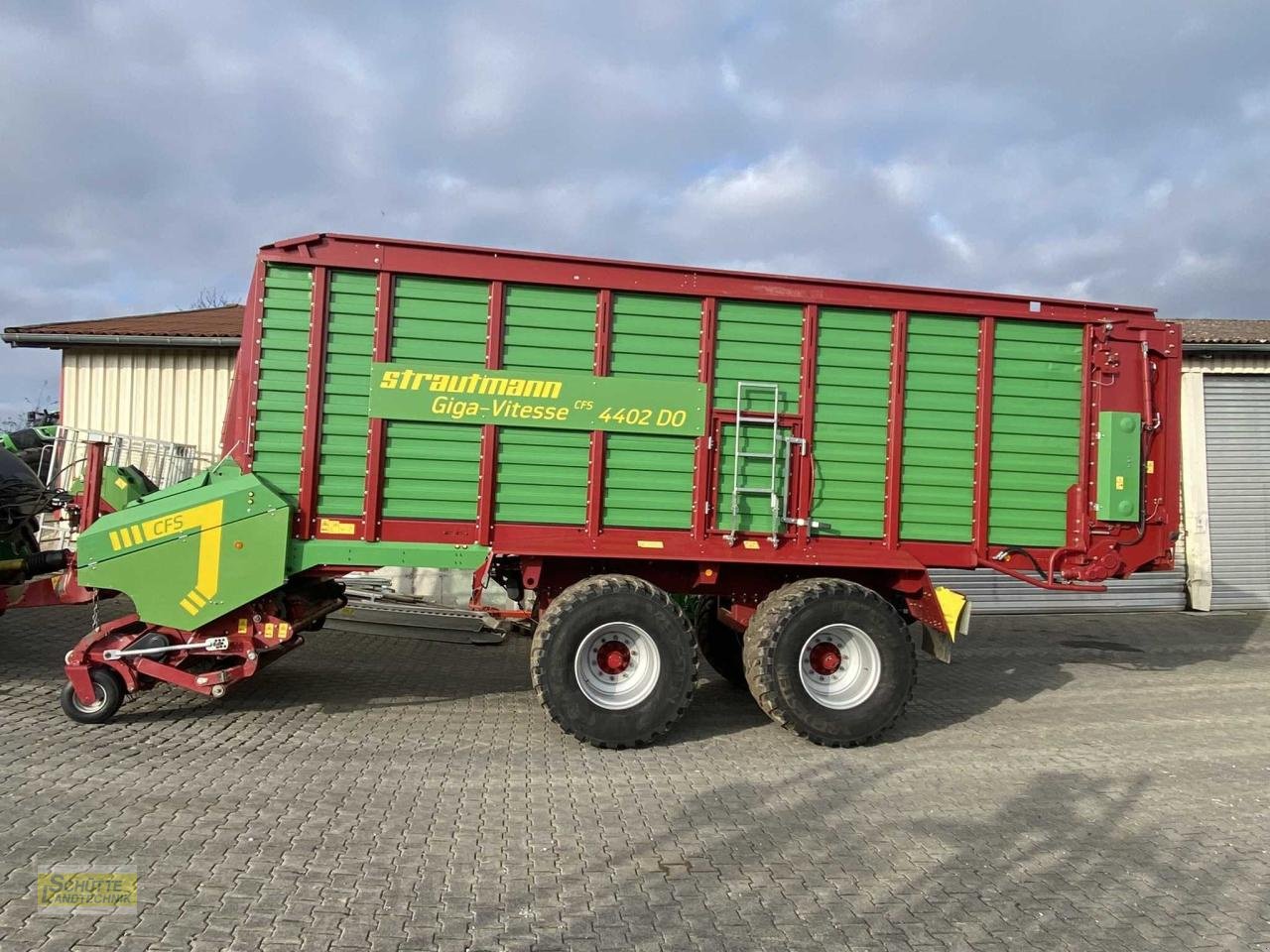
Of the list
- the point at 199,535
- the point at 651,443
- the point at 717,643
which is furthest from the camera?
the point at 717,643

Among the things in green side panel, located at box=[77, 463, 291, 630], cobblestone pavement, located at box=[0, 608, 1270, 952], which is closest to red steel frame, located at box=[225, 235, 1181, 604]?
green side panel, located at box=[77, 463, 291, 630]

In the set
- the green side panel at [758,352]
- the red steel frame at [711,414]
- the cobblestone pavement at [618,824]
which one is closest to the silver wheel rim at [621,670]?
the cobblestone pavement at [618,824]

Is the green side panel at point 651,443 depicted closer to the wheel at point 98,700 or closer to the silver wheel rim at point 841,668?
the silver wheel rim at point 841,668

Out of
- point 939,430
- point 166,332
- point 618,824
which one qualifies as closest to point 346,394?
point 618,824

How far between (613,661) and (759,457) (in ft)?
5.49

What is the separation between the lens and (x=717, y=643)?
707 cm

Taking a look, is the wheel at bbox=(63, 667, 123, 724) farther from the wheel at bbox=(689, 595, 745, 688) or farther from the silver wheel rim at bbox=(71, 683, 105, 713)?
the wheel at bbox=(689, 595, 745, 688)

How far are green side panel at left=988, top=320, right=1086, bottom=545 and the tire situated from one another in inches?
96.8

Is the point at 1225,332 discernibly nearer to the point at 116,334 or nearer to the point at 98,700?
the point at 98,700

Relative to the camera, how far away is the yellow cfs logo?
16.8 ft

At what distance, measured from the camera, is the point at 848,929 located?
318 centimetres

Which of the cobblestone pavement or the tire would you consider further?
the tire

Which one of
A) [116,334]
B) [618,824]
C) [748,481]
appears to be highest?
[116,334]

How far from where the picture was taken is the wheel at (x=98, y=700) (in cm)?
524
